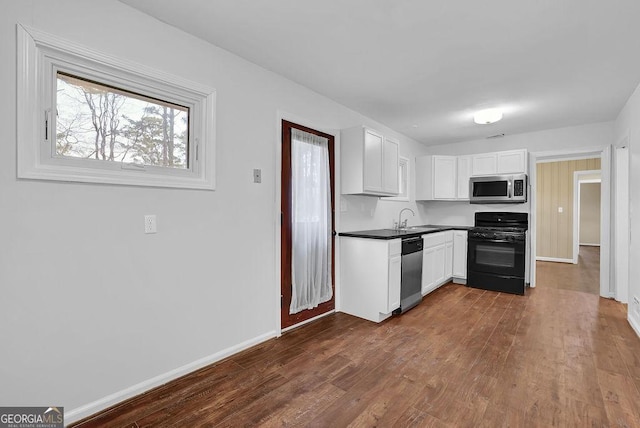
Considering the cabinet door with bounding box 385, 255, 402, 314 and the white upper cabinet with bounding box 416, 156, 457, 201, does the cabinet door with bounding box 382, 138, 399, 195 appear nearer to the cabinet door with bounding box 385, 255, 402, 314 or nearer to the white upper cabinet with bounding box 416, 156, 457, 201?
the cabinet door with bounding box 385, 255, 402, 314

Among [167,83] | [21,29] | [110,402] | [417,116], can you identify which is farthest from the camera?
[417,116]

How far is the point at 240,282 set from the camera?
258 centimetres

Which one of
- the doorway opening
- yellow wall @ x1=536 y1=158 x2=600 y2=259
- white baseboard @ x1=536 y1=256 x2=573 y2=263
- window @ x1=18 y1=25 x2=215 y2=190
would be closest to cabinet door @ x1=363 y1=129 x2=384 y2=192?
window @ x1=18 y1=25 x2=215 y2=190

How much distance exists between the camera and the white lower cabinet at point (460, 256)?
489 centimetres

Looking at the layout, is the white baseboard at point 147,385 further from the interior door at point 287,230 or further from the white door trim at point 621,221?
the white door trim at point 621,221

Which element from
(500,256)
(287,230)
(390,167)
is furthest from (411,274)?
(500,256)

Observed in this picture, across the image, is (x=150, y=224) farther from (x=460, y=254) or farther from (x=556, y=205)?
(x=556, y=205)

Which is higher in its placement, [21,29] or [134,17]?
[134,17]

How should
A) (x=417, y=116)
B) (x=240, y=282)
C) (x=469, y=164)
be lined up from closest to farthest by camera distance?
(x=240, y=282), (x=417, y=116), (x=469, y=164)

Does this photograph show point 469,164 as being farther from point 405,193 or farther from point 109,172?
point 109,172

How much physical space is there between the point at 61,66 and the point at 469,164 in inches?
210

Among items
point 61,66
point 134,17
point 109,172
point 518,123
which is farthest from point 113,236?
point 518,123

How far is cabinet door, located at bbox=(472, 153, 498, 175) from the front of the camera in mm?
4922

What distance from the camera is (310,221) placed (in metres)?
3.24
